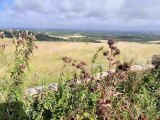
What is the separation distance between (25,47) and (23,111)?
110 cm

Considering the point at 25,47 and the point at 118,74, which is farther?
the point at 25,47

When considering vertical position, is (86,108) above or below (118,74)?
below

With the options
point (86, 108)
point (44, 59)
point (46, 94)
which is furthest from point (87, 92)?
point (44, 59)

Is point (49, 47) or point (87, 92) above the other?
point (87, 92)

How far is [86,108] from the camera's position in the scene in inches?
248

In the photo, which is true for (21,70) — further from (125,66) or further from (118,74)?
(125,66)

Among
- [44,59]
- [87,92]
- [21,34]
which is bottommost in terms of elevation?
[44,59]

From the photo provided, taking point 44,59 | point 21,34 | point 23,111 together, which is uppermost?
point 21,34

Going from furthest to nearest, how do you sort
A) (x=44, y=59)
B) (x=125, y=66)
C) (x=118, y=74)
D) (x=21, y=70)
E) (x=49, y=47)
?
(x=49, y=47) < (x=44, y=59) < (x=21, y=70) < (x=118, y=74) < (x=125, y=66)

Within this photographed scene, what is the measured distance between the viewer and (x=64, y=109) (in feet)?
21.0

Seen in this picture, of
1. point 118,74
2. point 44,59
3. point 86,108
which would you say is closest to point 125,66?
point 118,74

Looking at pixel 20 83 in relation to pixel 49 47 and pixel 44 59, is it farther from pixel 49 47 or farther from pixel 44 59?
pixel 49 47

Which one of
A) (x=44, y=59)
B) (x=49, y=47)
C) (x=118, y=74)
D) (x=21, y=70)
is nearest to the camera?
(x=118, y=74)

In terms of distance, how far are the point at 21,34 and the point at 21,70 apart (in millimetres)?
594
